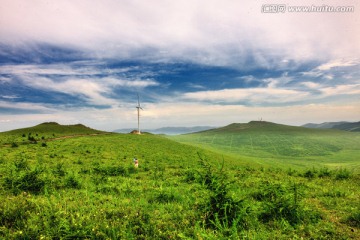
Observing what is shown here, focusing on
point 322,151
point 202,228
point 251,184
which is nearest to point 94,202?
point 202,228

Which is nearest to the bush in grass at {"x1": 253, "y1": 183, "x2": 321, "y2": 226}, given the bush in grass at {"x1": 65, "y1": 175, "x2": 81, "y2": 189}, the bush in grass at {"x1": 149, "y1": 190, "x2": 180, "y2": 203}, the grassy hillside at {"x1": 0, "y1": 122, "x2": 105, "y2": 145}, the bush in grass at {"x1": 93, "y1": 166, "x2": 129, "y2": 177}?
the bush in grass at {"x1": 149, "y1": 190, "x2": 180, "y2": 203}

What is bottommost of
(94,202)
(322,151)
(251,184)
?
(322,151)

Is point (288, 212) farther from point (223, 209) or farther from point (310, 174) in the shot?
point (310, 174)

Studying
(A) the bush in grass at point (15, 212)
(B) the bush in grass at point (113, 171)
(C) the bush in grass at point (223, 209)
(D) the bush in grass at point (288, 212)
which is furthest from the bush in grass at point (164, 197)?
(B) the bush in grass at point (113, 171)

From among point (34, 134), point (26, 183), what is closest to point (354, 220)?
point (26, 183)

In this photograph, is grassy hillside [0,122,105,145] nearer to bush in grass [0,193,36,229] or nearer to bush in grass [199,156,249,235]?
bush in grass [0,193,36,229]

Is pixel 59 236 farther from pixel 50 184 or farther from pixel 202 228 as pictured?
pixel 50 184

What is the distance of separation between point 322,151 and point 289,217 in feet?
423

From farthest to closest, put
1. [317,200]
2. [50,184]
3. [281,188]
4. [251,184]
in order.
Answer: [251,184] < [50,184] < [317,200] < [281,188]

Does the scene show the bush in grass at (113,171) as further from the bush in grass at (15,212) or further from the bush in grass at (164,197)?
the bush in grass at (15,212)

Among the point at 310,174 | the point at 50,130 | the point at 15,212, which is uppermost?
the point at 50,130

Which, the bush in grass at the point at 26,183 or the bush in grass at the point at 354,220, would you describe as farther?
the bush in grass at the point at 26,183

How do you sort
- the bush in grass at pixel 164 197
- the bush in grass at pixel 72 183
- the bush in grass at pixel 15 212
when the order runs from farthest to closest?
the bush in grass at pixel 72 183 → the bush in grass at pixel 164 197 → the bush in grass at pixel 15 212

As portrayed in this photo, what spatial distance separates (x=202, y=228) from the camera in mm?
7805
